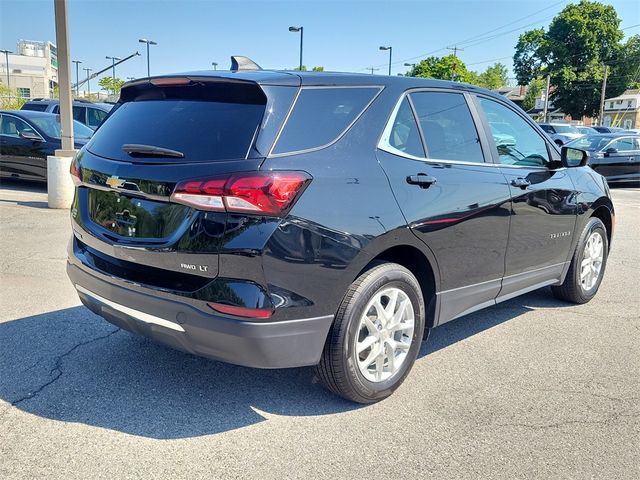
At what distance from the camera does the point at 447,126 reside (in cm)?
381

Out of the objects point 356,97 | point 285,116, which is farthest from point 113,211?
point 356,97

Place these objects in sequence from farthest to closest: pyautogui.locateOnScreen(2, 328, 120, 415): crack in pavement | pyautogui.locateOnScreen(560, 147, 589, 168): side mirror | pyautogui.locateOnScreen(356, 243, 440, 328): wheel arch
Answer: pyautogui.locateOnScreen(560, 147, 589, 168): side mirror < pyautogui.locateOnScreen(356, 243, 440, 328): wheel arch < pyautogui.locateOnScreen(2, 328, 120, 415): crack in pavement

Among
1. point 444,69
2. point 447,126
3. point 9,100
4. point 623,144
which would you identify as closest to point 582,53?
point 444,69

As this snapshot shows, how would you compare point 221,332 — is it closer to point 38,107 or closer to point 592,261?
point 592,261

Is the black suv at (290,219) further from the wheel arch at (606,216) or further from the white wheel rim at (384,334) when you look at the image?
the wheel arch at (606,216)

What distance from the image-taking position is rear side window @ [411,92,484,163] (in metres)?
3.62

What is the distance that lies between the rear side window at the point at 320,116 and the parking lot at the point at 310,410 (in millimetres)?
1442

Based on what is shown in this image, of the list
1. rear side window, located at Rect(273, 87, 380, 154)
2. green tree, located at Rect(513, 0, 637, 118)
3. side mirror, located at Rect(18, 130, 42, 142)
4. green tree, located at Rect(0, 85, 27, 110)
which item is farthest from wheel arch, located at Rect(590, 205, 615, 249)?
green tree, located at Rect(513, 0, 637, 118)

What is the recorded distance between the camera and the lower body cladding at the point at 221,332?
8.94ft

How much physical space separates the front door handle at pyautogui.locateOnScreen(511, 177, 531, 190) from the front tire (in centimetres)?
127

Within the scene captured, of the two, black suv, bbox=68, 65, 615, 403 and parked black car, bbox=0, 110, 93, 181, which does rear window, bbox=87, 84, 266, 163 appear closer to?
black suv, bbox=68, 65, 615, 403

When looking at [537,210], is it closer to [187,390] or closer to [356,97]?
[356,97]

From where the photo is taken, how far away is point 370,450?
2842mm

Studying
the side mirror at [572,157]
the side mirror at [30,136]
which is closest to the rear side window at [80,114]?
the side mirror at [30,136]
